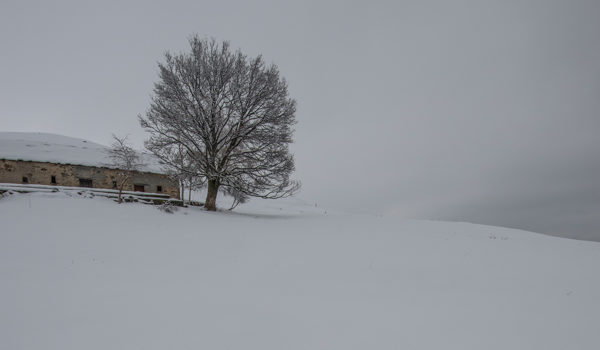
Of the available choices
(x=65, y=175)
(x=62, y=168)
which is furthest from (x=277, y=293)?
(x=62, y=168)

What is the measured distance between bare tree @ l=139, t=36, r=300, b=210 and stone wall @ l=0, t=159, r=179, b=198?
7129mm

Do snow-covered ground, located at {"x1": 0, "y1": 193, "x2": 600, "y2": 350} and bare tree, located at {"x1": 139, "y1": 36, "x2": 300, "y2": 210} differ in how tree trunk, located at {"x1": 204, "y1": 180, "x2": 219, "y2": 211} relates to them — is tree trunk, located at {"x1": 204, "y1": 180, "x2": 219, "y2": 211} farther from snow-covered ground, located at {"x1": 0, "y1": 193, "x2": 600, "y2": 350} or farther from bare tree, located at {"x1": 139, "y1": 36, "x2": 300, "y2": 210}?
snow-covered ground, located at {"x1": 0, "y1": 193, "x2": 600, "y2": 350}

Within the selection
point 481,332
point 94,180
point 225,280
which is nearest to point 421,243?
point 481,332

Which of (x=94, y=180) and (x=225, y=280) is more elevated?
(x=94, y=180)

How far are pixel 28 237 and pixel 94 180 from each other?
13.8 m

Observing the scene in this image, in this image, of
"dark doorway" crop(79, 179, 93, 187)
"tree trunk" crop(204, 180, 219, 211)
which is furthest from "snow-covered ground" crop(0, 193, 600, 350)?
"dark doorway" crop(79, 179, 93, 187)

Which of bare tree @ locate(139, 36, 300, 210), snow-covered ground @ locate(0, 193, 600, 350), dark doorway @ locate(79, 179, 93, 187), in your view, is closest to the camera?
snow-covered ground @ locate(0, 193, 600, 350)

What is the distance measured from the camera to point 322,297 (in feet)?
11.6

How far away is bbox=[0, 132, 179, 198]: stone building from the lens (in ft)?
47.8

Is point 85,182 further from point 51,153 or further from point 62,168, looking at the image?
point 51,153

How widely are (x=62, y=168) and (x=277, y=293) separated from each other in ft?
65.6

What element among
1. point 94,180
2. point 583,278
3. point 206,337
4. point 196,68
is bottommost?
point 206,337

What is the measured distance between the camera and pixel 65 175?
617 inches

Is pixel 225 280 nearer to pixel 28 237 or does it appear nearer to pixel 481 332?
pixel 481 332
